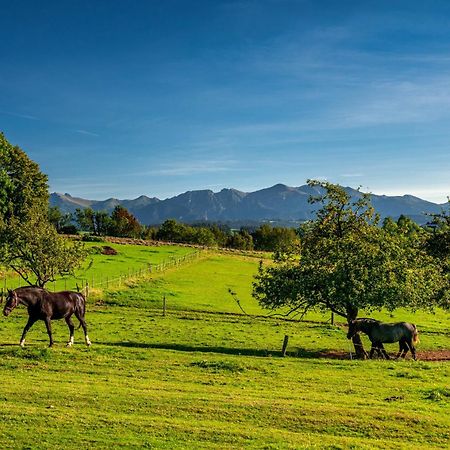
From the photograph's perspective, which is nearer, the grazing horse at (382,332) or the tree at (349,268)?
the tree at (349,268)

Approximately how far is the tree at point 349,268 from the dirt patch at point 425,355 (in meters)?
1.71

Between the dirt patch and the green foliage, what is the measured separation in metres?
2.72

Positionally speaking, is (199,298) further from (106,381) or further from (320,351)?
(106,381)

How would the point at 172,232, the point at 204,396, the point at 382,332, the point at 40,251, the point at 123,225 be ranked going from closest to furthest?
the point at 204,396 < the point at 382,332 < the point at 40,251 < the point at 123,225 < the point at 172,232

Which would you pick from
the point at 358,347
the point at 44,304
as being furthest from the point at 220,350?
the point at 44,304

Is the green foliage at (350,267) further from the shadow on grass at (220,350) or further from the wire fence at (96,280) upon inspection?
the wire fence at (96,280)

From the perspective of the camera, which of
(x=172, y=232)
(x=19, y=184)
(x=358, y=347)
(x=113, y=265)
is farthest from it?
(x=172, y=232)

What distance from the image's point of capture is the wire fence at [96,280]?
52.6 m

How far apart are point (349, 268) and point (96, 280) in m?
37.7

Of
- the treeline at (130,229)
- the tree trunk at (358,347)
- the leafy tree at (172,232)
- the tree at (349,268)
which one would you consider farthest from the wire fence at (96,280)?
the leafy tree at (172,232)

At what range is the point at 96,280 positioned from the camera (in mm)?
59562

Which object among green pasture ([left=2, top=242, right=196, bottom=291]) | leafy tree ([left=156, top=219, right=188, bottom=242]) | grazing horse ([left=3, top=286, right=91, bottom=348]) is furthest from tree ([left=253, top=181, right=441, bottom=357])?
leafy tree ([left=156, top=219, right=188, bottom=242])

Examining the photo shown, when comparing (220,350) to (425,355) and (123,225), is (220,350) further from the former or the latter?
(123,225)

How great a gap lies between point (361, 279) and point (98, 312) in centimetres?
2333
